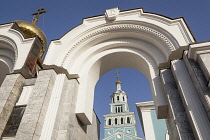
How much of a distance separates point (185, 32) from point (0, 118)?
613 cm

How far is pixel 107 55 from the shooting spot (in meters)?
6.74

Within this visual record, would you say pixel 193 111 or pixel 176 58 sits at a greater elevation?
pixel 176 58

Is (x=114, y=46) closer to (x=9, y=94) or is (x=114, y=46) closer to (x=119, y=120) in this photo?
(x=9, y=94)

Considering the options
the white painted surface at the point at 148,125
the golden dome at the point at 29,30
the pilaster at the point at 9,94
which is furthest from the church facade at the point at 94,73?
the white painted surface at the point at 148,125

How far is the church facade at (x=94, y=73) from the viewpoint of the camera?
12.8ft

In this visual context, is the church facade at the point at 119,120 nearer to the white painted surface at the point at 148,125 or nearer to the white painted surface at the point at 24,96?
the white painted surface at the point at 148,125

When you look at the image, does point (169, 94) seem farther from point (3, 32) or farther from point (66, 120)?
point (3, 32)

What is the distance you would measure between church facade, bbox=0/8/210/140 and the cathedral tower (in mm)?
34911

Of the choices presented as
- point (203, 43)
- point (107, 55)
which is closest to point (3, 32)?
point (107, 55)

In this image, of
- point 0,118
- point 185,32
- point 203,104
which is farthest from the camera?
point 185,32

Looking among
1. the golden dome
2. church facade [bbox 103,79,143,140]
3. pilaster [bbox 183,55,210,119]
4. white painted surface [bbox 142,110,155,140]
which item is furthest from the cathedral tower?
pilaster [bbox 183,55,210,119]

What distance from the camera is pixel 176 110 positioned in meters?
3.96

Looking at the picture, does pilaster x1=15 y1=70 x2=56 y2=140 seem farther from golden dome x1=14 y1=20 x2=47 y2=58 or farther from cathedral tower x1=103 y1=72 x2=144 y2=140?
cathedral tower x1=103 y1=72 x2=144 y2=140

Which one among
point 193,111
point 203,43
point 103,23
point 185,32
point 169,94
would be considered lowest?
point 193,111
